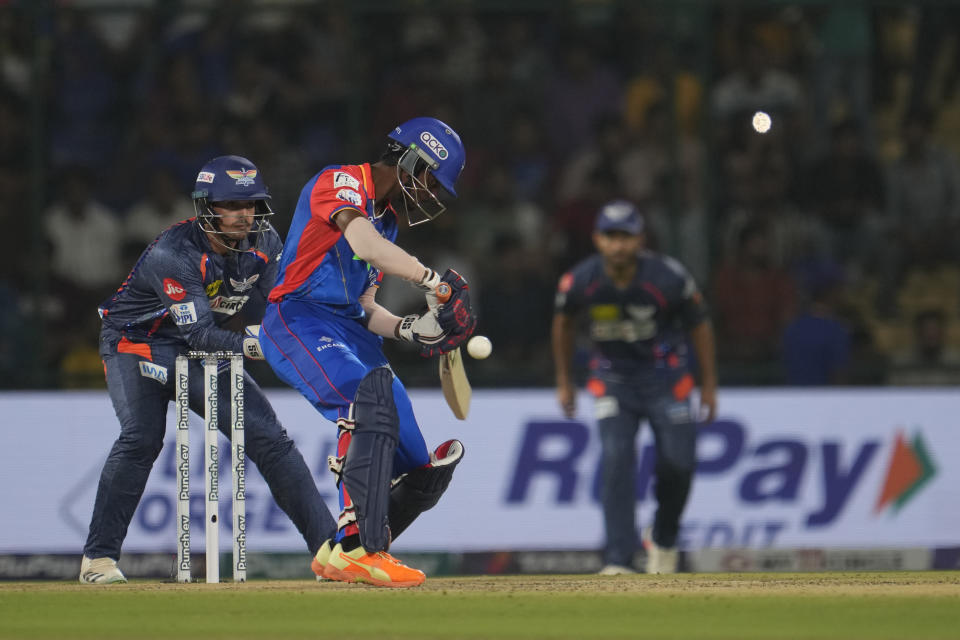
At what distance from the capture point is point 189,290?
24.5 feet

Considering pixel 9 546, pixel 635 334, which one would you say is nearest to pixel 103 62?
pixel 9 546

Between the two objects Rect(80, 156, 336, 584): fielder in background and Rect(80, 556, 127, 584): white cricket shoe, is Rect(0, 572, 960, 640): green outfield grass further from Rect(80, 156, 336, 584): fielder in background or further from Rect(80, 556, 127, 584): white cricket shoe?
Rect(80, 156, 336, 584): fielder in background

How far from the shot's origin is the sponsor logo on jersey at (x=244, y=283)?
7.79 m

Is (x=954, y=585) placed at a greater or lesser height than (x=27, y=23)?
lesser

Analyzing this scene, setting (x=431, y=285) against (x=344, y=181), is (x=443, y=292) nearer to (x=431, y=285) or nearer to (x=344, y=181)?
(x=431, y=285)

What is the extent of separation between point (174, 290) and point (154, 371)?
0.50 m

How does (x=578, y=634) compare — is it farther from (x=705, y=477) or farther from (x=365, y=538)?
(x=705, y=477)

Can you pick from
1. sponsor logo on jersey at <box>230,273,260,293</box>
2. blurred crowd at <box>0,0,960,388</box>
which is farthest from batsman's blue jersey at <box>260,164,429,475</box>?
blurred crowd at <box>0,0,960,388</box>

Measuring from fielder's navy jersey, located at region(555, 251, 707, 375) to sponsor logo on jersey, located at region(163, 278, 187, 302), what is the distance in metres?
3.21

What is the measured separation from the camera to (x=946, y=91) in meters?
13.9

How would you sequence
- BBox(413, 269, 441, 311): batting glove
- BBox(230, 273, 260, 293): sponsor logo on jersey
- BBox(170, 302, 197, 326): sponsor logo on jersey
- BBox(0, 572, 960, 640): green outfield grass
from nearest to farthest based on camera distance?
BBox(0, 572, 960, 640): green outfield grass < BBox(413, 269, 441, 311): batting glove < BBox(170, 302, 197, 326): sponsor logo on jersey < BBox(230, 273, 260, 293): sponsor logo on jersey

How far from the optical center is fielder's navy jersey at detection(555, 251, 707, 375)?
9.87 meters

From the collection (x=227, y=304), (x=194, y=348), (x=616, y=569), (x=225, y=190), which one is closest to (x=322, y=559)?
(x=194, y=348)

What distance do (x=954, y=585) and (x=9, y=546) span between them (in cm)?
612
